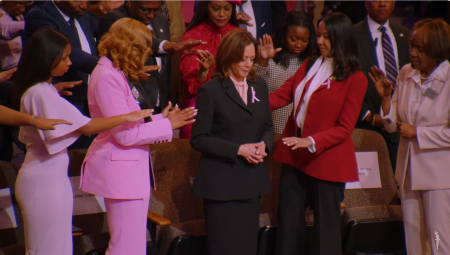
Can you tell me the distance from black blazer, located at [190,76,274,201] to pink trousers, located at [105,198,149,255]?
0.34 meters

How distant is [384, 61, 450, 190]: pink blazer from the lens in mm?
3197

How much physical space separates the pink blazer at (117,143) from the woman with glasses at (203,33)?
3.15 feet

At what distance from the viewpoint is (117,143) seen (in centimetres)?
271

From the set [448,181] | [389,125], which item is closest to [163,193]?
[389,125]

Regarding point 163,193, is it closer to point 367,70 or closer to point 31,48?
point 31,48

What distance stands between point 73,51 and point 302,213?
1.70 m

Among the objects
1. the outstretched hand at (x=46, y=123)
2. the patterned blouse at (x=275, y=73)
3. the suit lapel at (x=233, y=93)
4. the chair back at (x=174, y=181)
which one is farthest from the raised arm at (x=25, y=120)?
the patterned blouse at (x=275, y=73)

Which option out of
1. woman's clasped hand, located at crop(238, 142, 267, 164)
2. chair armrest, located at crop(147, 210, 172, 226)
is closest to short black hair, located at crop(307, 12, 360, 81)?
woman's clasped hand, located at crop(238, 142, 267, 164)

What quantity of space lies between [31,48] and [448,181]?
2405 mm

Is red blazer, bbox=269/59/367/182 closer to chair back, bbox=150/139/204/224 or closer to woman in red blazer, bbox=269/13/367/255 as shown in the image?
woman in red blazer, bbox=269/13/367/255

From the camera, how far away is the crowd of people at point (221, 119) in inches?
102

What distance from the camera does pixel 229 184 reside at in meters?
2.86

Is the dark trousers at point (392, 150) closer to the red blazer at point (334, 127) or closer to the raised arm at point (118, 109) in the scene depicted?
the red blazer at point (334, 127)

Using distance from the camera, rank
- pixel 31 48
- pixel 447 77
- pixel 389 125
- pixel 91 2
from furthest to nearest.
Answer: pixel 91 2 < pixel 389 125 < pixel 447 77 < pixel 31 48
